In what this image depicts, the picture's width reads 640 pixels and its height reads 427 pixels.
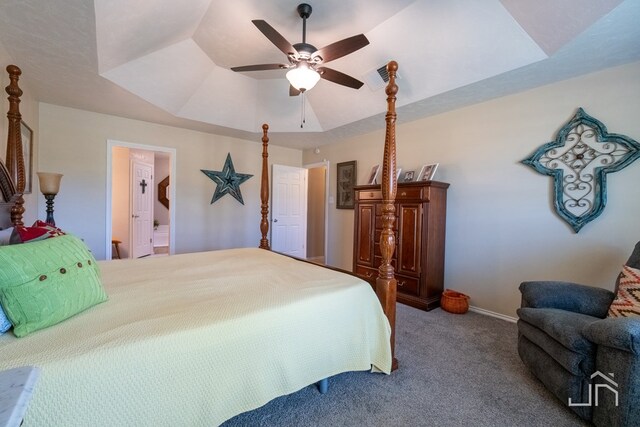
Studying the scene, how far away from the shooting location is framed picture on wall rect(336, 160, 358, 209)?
464 cm

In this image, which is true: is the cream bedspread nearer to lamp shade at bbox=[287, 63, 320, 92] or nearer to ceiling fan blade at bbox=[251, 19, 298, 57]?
lamp shade at bbox=[287, 63, 320, 92]

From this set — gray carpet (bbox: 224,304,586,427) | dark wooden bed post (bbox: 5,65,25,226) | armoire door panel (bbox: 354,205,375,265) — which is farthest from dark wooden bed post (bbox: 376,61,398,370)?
dark wooden bed post (bbox: 5,65,25,226)

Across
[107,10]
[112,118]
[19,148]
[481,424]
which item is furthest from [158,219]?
[481,424]

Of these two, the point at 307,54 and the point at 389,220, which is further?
the point at 307,54

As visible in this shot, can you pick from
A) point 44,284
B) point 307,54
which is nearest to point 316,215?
point 307,54

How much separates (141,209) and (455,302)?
232 inches

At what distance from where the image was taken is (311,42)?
2.85m

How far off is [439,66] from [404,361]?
8.91 feet

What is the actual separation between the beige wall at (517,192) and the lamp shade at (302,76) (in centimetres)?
134

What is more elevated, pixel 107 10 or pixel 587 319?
pixel 107 10

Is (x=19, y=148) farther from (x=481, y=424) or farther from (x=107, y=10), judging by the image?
(x=481, y=424)

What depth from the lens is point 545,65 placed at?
2.32m

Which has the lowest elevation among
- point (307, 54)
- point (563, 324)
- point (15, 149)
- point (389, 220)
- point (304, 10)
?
point (563, 324)

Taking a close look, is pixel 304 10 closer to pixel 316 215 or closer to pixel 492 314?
pixel 492 314
